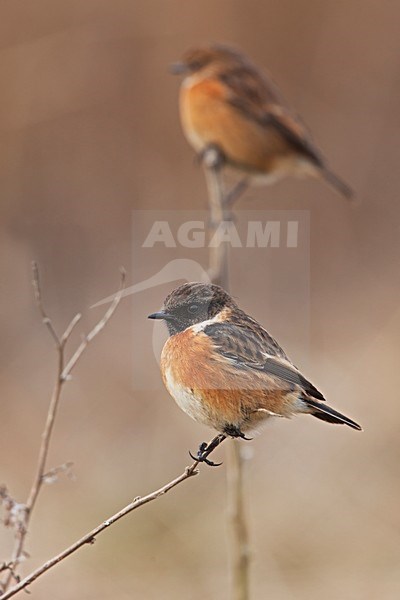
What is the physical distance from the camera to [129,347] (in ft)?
27.4

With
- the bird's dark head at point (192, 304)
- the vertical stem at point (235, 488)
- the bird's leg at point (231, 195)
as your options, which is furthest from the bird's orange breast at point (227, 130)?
the bird's dark head at point (192, 304)

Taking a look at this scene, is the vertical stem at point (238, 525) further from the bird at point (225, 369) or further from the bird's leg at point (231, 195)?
the bird at point (225, 369)

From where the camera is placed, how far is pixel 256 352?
173cm

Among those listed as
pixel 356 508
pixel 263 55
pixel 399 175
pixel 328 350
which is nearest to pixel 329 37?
pixel 263 55

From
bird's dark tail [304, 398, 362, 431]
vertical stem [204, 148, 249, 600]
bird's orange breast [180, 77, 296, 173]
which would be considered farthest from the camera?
bird's orange breast [180, 77, 296, 173]

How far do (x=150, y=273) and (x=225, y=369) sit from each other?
5.44m

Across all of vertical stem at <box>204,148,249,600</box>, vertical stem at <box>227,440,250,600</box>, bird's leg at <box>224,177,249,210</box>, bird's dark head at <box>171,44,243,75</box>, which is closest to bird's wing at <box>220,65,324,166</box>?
bird's dark head at <box>171,44,243,75</box>

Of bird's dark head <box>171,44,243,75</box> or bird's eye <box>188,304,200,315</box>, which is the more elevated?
bird's dark head <box>171,44,243,75</box>

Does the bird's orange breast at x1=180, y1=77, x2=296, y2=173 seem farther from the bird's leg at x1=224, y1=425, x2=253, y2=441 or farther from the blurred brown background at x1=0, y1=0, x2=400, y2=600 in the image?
the bird's leg at x1=224, y1=425, x2=253, y2=441

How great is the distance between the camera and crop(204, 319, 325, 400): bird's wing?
5.47ft

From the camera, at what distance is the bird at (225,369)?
1666 millimetres

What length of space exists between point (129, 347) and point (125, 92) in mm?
2749

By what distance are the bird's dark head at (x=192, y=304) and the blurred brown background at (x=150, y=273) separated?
442 centimetres

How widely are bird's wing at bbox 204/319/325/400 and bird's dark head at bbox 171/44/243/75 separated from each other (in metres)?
4.25
